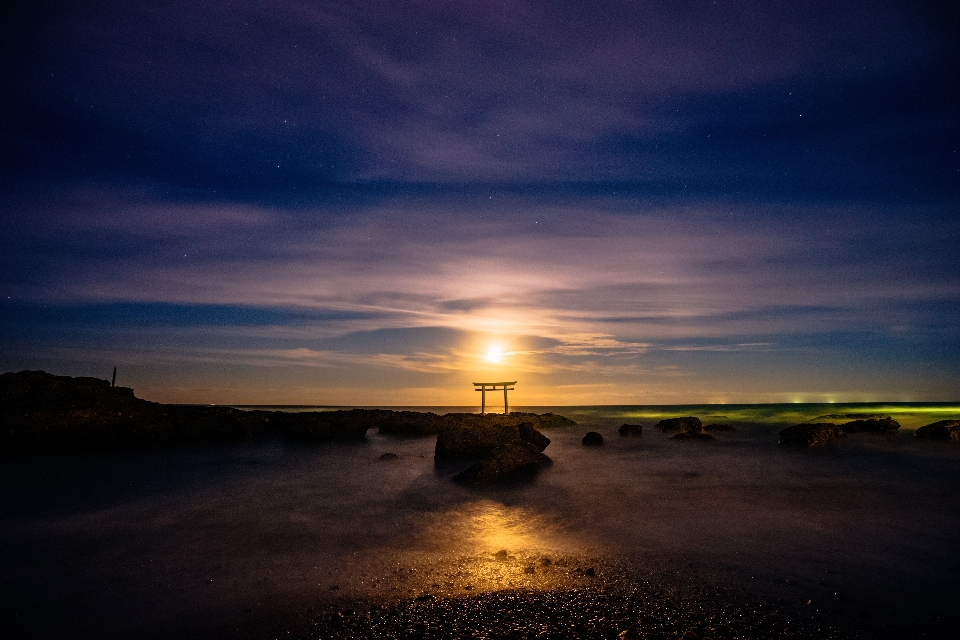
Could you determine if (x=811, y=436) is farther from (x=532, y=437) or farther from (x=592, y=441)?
(x=532, y=437)

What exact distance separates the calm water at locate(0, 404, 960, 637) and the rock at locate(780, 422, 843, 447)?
9.16 metres

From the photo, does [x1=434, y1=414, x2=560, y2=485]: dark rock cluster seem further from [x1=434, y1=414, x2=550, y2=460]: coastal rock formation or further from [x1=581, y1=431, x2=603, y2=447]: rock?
[x1=581, y1=431, x2=603, y2=447]: rock

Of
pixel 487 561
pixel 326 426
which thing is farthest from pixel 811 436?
pixel 326 426

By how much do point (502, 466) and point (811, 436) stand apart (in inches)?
978

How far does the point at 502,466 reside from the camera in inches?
651

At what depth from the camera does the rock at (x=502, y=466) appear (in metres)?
15.9

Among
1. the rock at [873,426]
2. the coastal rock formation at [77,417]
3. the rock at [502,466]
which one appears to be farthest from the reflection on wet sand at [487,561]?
the rock at [873,426]

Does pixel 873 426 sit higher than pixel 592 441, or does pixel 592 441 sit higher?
pixel 873 426

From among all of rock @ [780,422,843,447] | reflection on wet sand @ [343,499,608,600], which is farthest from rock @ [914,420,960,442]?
reflection on wet sand @ [343,499,608,600]

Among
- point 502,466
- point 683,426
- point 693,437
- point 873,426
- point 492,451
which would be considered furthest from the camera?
point 683,426

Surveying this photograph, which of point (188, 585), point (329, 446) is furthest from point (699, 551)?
point (329, 446)

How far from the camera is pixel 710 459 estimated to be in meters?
22.8

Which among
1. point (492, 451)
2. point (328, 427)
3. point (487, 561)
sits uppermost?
point (492, 451)

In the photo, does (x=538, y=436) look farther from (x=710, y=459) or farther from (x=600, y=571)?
(x=600, y=571)
